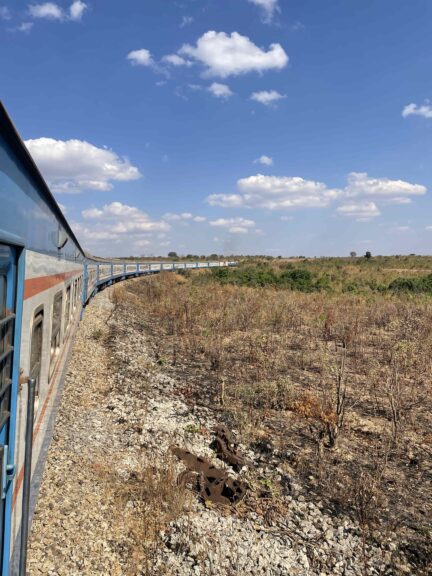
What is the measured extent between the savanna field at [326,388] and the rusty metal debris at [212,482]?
287 millimetres

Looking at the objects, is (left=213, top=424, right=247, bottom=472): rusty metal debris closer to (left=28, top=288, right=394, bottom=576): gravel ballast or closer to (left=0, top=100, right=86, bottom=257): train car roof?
(left=28, top=288, right=394, bottom=576): gravel ballast

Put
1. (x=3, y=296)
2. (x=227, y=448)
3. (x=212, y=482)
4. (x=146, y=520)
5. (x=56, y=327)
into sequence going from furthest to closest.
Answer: (x=227, y=448), (x=212, y=482), (x=56, y=327), (x=146, y=520), (x=3, y=296)

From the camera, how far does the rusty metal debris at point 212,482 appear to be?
4.48 meters

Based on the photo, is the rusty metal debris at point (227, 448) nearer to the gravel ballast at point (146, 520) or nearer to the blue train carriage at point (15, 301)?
the gravel ballast at point (146, 520)

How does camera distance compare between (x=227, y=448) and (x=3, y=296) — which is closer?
(x=3, y=296)

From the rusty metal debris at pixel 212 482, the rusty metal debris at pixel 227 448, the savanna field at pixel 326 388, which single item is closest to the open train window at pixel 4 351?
the rusty metal debris at pixel 212 482

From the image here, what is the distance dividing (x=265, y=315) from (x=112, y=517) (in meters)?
11.0

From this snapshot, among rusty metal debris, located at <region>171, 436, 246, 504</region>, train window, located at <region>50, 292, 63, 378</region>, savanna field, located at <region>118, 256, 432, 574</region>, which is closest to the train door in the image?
train window, located at <region>50, 292, 63, 378</region>

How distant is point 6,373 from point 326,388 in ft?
23.8

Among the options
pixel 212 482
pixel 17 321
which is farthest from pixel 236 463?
pixel 17 321

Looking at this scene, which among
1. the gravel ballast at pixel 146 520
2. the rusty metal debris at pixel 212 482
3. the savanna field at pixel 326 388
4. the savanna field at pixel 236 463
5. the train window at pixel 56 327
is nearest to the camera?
the gravel ballast at pixel 146 520

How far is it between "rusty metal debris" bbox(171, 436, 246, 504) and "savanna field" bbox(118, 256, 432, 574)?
0.94ft

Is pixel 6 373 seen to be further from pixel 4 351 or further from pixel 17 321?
pixel 17 321

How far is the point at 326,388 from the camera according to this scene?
8.28m
